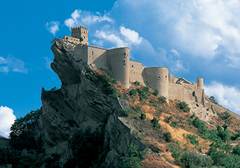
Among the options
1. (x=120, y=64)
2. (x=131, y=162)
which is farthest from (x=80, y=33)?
(x=131, y=162)

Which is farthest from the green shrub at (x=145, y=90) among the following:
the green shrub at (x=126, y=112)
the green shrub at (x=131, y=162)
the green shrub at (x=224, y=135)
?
the green shrub at (x=131, y=162)

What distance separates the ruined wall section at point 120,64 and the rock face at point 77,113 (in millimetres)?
4088

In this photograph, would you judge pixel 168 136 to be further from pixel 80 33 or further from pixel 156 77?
pixel 80 33

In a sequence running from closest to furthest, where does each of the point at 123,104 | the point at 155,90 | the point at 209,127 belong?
the point at 123,104
the point at 155,90
the point at 209,127

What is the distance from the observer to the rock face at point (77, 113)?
160 ft

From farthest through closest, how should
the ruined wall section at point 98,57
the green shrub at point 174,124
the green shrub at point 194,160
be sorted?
the ruined wall section at point 98,57 → the green shrub at point 174,124 → the green shrub at point 194,160

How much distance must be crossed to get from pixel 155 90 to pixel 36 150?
27705 mm

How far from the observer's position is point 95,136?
55.4 meters

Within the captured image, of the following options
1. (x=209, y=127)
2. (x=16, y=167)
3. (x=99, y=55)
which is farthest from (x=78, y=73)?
(x=209, y=127)

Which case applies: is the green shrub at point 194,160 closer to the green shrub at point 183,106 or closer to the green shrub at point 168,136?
the green shrub at point 168,136

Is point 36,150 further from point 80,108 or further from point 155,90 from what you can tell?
point 155,90

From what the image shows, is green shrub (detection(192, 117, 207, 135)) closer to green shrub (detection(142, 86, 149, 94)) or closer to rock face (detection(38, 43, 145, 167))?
green shrub (detection(142, 86, 149, 94))

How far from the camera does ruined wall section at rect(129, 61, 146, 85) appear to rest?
60500 mm

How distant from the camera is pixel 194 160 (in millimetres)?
43312
